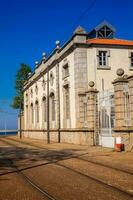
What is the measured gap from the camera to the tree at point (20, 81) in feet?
A: 227

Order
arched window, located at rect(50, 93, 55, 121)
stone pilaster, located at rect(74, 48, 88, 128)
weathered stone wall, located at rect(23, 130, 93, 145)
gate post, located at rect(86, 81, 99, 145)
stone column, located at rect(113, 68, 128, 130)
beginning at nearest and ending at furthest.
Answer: stone column, located at rect(113, 68, 128, 130), gate post, located at rect(86, 81, 99, 145), weathered stone wall, located at rect(23, 130, 93, 145), stone pilaster, located at rect(74, 48, 88, 128), arched window, located at rect(50, 93, 55, 121)

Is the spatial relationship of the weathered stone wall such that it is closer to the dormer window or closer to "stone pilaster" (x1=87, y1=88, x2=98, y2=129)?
"stone pilaster" (x1=87, y1=88, x2=98, y2=129)

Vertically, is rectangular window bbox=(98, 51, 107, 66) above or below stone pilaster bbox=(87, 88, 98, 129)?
above

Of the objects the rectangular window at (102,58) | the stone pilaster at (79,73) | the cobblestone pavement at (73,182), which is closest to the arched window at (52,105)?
the stone pilaster at (79,73)

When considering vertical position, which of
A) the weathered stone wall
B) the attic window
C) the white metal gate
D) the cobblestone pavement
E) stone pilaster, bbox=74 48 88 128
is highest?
the attic window

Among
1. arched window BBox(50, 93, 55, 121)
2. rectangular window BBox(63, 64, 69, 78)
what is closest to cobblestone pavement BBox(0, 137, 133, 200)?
rectangular window BBox(63, 64, 69, 78)

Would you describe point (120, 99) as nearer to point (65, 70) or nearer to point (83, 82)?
point (83, 82)

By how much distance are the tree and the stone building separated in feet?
99.8

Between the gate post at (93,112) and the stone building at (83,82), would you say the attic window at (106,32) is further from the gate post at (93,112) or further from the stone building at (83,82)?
the gate post at (93,112)

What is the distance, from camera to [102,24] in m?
40.0

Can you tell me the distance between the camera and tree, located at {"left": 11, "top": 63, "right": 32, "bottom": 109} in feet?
227

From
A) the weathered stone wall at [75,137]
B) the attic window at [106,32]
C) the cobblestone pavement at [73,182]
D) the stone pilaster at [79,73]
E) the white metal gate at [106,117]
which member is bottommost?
the cobblestone pavement at [73,182]

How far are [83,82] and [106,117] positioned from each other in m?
6.20

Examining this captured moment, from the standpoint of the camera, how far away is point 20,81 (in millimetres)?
70375
